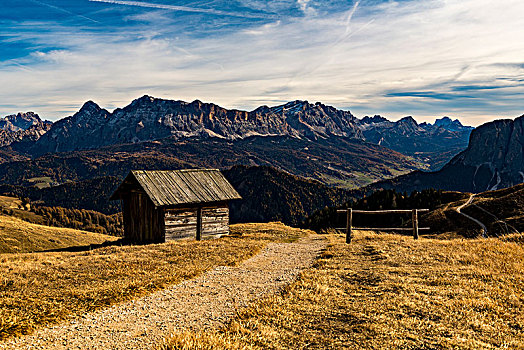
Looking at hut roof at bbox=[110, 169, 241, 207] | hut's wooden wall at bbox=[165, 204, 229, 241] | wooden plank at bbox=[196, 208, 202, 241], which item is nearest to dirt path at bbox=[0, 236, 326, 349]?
hut's wooden wall at bbox=[165, 204, 229, 241]

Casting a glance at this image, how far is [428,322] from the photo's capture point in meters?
8.86

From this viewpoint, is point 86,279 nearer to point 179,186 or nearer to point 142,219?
point 142,219

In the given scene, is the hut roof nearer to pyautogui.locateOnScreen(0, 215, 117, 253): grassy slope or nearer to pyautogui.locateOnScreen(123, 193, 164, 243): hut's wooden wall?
pyautogui.locateOnScreen(123, 193, 164, 243): hut's wooden wall

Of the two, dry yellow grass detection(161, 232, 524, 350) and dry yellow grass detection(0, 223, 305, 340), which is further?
dry yellow grass detection(0, 223, 305, 340)

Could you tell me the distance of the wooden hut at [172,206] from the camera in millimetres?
30781

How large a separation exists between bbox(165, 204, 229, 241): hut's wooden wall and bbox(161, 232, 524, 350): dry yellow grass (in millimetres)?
18359

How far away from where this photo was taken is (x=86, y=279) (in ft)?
47.6

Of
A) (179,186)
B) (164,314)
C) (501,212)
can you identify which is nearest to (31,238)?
(179,186)

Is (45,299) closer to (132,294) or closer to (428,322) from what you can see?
(132,294)

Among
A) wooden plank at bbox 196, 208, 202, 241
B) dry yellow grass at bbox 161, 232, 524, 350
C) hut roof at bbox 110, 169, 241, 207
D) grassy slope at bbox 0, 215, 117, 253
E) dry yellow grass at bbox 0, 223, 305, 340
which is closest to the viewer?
dry yellow grass at bbox 161, 232, 524, 350

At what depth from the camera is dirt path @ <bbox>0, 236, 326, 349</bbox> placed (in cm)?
836

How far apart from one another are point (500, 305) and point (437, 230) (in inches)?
969

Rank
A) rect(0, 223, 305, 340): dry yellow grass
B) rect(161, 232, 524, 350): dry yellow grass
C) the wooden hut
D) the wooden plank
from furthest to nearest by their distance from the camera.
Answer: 1. the wooden plank
2. the wooden hut
3. rect(0, 223, 305, 340): dry yellow grass
4. rect(161, 232, 524, 350): dry yellow grass

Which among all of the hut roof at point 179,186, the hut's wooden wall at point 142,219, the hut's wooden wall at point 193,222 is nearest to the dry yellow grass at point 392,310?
the hut's wooden wall at point 193,222
